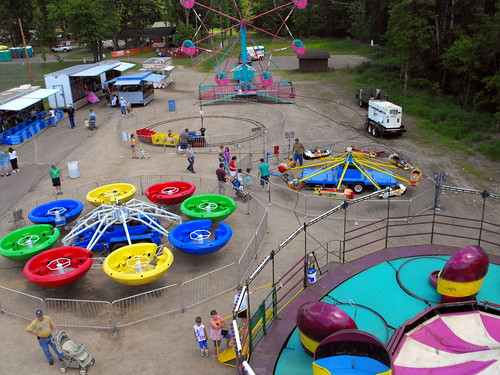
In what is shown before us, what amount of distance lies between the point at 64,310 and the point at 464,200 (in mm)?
18003

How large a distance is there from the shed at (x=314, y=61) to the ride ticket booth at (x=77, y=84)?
22.2 metres

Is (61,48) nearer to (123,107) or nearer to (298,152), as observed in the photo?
(123,107)

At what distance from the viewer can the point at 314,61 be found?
57938 mm

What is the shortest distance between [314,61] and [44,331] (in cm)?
5190

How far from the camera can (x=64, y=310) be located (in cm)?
1450

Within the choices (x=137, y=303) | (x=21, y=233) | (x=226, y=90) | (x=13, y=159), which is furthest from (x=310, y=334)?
(x=226, y=90)

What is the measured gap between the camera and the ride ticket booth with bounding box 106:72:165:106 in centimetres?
4131

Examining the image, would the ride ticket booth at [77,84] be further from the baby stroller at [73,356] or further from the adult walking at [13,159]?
the baby stroller at [73,356]

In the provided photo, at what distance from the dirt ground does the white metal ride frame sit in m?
2.72

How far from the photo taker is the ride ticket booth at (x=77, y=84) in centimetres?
3997

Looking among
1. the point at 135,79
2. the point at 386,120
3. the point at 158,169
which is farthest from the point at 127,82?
the point at 386,120

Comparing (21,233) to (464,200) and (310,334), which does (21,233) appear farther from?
(464,200)

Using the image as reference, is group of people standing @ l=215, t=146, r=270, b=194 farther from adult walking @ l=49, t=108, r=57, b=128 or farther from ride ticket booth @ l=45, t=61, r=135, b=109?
ride ticket booth @ l=45, t=61, r=135, b=109

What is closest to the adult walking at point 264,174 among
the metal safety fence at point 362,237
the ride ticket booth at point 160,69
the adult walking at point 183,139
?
the metal safety fence at point 362,237
